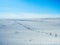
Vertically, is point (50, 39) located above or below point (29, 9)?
below

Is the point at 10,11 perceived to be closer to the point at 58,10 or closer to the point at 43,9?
the point at 43,9

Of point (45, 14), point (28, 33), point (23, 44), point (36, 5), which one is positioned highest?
point (36, 5)

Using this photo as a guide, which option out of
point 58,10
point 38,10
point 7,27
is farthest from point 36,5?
point 7,27

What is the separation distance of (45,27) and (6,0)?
0.60 metres

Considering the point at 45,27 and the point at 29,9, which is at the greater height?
Result: the point at 29,9

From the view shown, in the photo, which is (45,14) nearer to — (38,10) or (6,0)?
(38,10)

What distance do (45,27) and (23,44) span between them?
35 cm

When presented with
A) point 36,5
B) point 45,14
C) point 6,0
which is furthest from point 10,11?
point 45,14

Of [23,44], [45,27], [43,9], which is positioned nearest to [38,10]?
[43,9]

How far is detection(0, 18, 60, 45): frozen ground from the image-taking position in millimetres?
1143

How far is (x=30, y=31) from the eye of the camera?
1.16 m

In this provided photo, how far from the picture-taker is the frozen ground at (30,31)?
114 centimetres

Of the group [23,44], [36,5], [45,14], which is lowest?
[23,44]

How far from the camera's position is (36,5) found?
1.16 meters
